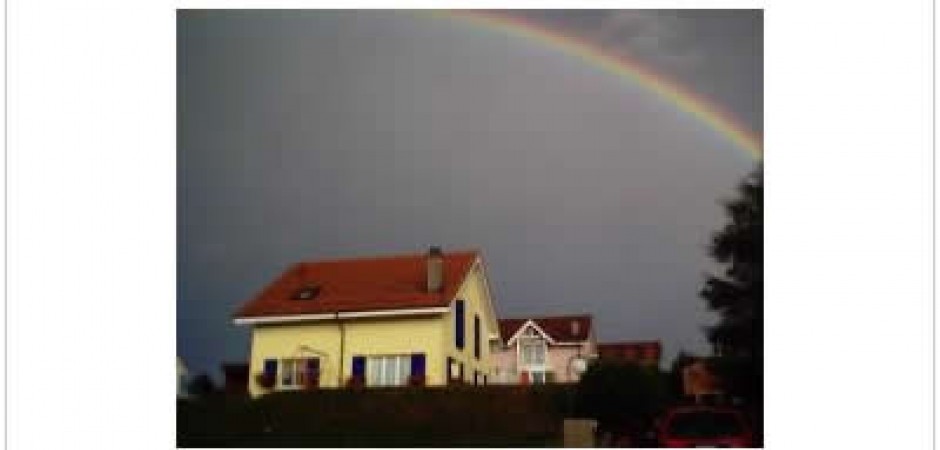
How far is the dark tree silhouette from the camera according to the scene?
19.2 meters

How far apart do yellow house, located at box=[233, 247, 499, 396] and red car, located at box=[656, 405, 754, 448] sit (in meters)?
8.47

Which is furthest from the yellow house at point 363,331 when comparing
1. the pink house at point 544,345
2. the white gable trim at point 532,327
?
the white gable trim at point 532,327

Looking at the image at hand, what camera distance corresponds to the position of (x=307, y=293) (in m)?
26.0

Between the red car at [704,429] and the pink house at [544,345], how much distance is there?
18125mm

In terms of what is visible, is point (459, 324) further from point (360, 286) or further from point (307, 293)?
point (307, 293)

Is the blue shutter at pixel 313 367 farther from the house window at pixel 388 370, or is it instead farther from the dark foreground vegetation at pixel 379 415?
the dark foreground vegetation at pixel 379 415

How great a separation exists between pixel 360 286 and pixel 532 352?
12601mm

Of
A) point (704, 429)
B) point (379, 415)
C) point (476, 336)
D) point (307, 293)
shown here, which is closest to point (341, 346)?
point (307, 293)

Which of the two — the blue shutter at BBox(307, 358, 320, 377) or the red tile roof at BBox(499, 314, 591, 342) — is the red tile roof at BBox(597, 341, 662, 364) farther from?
the blue shutter at BBox(307, 358, 320, 377)

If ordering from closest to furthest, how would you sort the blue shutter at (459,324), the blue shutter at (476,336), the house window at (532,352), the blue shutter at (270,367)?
the blue shutter at (270,367) < the blue shutter at (459,324) < the blue shutter at (476,336) < the house window at (532,352)

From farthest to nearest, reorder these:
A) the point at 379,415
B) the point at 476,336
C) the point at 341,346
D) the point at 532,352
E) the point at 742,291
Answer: the point at 532,352
the point at 476,336
the point at 341,346
the point at 379,415
the point at 742,291

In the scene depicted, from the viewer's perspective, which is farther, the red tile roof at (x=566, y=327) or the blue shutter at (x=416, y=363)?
the red tile roof at (x=566, y=327)

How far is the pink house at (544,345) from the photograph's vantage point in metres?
36.5
